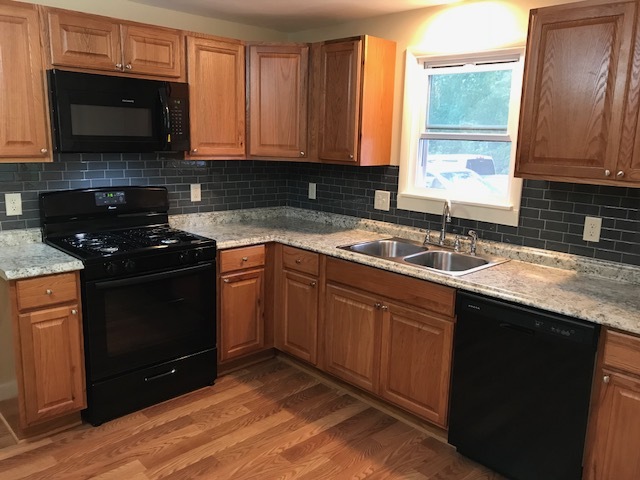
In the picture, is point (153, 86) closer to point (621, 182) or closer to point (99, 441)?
point (99, 441)

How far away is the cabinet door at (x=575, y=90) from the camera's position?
217cm

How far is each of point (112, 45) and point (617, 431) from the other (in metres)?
3.01

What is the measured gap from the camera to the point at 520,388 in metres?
2.29

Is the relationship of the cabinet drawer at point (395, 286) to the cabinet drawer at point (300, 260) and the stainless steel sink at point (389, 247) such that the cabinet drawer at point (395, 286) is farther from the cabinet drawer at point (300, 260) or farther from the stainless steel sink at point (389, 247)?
the stainless steel sink at point (389, 247)

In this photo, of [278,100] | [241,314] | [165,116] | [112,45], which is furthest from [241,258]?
[112,45]

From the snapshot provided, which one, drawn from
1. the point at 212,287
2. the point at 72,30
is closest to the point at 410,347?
the point at 212,287

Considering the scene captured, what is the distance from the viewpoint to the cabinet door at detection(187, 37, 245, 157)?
10.7ft

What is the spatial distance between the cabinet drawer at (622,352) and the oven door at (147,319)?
6.88 feet

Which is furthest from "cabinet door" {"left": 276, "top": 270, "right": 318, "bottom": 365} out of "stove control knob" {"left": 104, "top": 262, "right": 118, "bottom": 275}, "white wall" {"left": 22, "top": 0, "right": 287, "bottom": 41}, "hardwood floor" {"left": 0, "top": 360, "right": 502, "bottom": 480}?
"white wall" {"left": 22, "top": 0, "right": 287, "bottom": 41}

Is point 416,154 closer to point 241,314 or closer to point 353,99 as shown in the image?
point 353,99

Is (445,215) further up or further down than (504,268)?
further up

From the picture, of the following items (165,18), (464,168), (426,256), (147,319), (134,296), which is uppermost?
(165,18)

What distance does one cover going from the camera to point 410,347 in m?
2.76

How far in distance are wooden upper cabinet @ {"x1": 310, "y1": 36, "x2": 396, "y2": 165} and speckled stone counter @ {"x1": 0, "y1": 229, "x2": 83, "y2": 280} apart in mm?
1678
